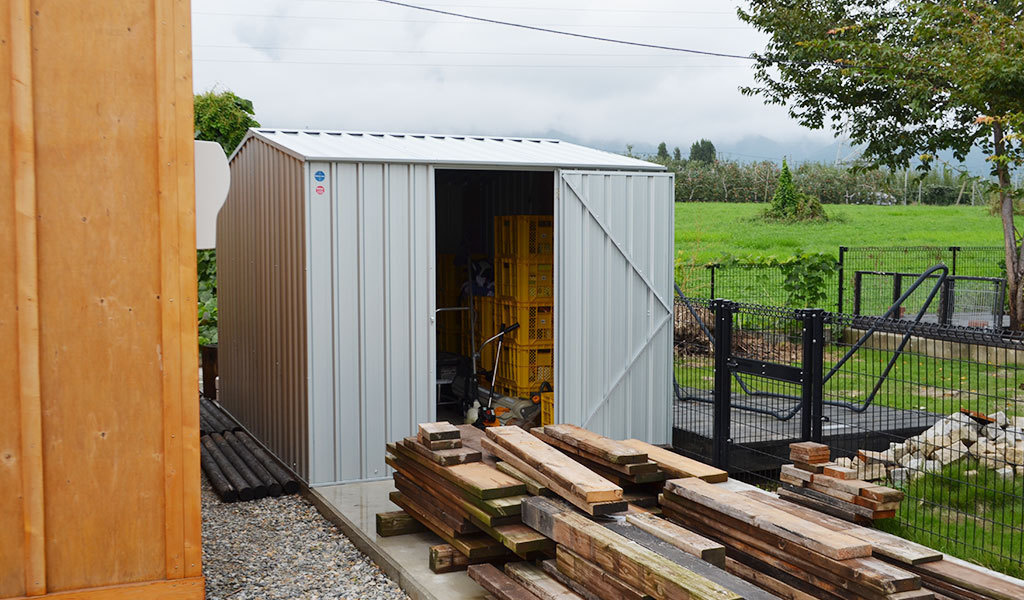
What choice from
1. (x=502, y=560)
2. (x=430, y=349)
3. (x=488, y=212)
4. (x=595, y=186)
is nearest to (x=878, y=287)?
(x=488, y=212)

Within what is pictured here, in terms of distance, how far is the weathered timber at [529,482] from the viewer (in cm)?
553

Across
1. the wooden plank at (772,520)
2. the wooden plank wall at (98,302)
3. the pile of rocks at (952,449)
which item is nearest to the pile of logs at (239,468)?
the wooden plank wall at (98,302)

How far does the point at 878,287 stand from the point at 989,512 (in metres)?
10.6

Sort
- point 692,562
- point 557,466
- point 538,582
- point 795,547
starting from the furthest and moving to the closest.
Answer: point 557,466 → point 538,582 → point 795,547 → point 692,562

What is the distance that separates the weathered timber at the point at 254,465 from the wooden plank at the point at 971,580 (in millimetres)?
5210

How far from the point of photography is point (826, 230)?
31.0 m

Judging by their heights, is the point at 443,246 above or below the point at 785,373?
above

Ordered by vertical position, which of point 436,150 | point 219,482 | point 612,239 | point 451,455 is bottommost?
point 219,482

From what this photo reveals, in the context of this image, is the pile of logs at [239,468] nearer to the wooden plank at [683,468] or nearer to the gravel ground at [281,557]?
the gravel ground at [281,557]

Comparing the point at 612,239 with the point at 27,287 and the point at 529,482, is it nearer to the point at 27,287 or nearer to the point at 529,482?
the point at 529,482

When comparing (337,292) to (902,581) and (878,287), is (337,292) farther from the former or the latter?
(878,287)

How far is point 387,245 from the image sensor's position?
27.0ft

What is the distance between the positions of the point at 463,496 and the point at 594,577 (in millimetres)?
1292

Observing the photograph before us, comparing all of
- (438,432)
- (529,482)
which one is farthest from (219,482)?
(529,482)
